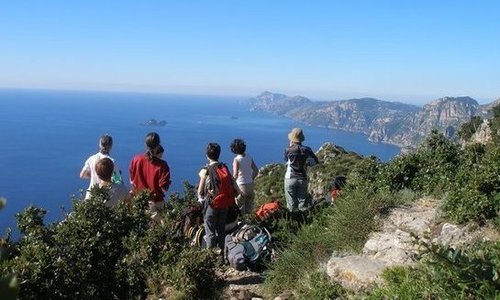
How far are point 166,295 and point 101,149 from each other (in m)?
3.05

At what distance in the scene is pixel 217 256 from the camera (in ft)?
16.1

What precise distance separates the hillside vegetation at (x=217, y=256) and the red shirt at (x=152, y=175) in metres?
0.39

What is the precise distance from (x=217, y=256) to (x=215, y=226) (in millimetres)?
1383

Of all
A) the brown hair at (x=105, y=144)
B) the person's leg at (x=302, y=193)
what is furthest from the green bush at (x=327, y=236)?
the brown hair at (x=105, y=144)

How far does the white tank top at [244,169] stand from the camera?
780cm

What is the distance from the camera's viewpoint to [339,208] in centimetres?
613

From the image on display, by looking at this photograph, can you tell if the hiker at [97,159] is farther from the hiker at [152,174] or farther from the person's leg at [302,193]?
the person's leg at [302,193]

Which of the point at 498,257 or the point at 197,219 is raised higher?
the point at 498,257

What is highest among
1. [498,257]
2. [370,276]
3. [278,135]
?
[498,257]

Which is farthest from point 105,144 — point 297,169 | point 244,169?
point 297,169

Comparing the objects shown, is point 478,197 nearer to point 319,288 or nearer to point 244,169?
point 319,288

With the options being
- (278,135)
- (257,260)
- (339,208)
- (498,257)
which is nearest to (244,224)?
(257,260)

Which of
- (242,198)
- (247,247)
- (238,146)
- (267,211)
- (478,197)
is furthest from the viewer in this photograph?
(242,198)

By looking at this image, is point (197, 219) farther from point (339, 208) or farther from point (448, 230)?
point (448, 230)
